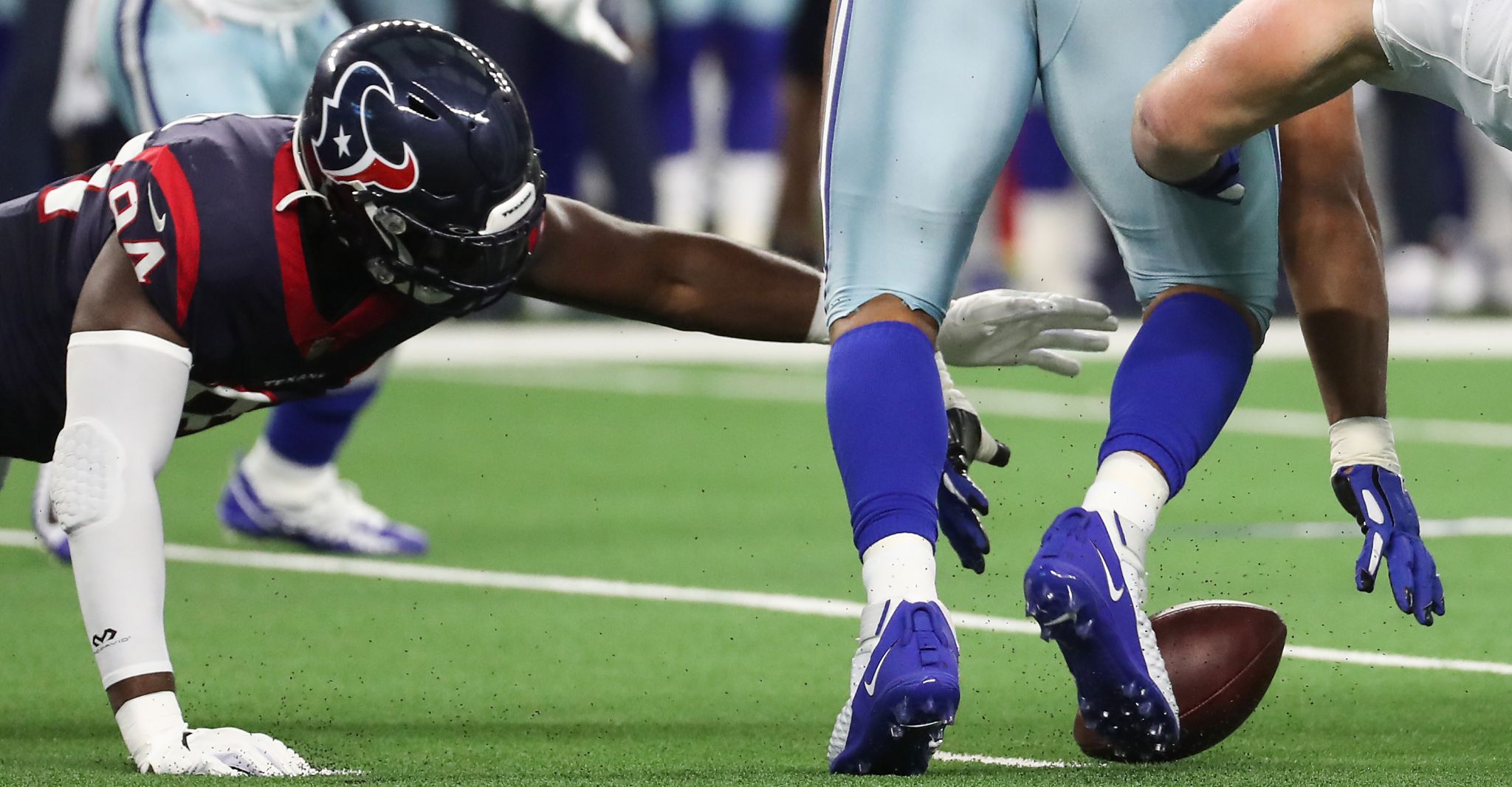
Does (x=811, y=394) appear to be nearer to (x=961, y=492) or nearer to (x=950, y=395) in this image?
(x=950, y=395)

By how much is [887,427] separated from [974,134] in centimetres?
38

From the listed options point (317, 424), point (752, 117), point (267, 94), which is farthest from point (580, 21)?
point (752, 117)

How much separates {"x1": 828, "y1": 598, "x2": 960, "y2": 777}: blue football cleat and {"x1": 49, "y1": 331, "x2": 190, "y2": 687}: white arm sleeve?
2.80 feet

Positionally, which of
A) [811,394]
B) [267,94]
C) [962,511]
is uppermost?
[962,511]

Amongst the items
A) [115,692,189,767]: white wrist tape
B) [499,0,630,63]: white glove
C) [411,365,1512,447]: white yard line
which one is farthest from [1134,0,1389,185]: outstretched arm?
[411,365,1512,447]: white yard line

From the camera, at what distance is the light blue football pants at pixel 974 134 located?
9.59ft

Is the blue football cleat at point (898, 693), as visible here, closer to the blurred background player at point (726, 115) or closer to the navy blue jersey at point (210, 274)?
the navy blue jersey at point (210, 274)

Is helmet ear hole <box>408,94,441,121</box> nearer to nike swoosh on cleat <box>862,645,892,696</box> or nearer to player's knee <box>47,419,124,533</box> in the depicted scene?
player's knee <box>47,419,124,533</box>

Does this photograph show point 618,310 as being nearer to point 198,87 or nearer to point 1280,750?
point 1280,750

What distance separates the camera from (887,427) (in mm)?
2832

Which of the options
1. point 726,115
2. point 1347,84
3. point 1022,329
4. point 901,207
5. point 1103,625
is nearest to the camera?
point 1347,84

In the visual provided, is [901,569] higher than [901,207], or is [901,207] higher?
[901,207]

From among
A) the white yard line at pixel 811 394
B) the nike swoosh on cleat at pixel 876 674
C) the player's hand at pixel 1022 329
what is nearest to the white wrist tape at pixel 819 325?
the player's hand at pixel 1022 329

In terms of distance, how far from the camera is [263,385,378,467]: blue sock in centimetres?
505
